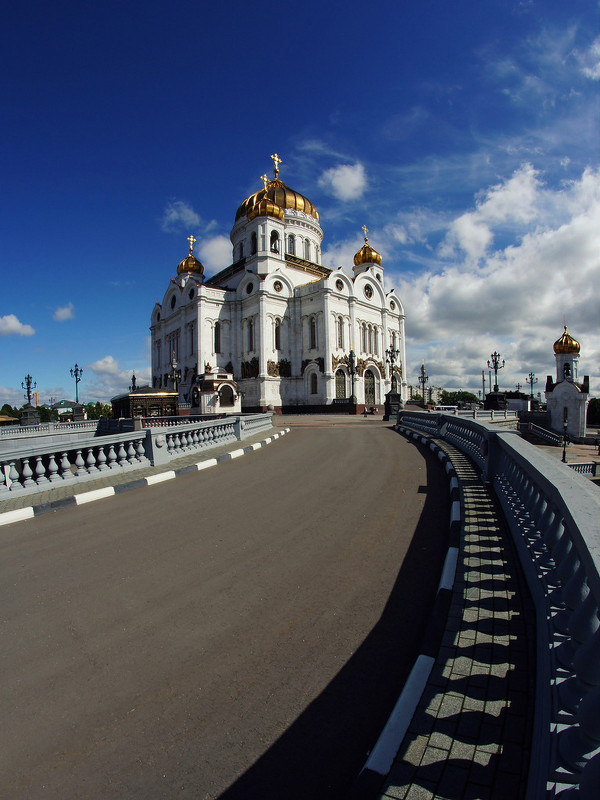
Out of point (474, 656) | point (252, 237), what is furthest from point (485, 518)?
point (252, 237)

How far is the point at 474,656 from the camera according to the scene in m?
2.45

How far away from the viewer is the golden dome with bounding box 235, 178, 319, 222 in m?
48.9

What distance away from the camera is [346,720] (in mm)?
2230

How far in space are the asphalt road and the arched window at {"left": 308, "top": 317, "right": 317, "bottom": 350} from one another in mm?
37033

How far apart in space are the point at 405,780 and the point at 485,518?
12.0 feet

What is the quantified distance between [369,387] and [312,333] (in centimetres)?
832

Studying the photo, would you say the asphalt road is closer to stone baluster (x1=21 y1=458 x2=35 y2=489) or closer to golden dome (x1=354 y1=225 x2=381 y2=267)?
stone baluster (x1=21 y1=458 x2=35 y2=489)

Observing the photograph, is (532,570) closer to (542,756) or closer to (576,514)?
(576,514)

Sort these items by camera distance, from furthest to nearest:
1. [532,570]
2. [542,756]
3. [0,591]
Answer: [0,591]
[532,570]
[542,756]

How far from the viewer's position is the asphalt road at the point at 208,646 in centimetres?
200

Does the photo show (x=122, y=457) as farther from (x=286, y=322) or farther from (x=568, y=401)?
(x=568, y=401)

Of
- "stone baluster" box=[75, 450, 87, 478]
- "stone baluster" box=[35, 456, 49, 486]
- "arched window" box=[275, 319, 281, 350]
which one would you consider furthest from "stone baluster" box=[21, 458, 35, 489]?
"arched window" box=[275, 319, 281, 350]

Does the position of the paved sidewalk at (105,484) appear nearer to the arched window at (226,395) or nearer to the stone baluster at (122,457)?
the stone baluster at (122,457)

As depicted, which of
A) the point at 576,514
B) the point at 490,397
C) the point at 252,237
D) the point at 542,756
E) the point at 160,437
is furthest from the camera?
the point at 252,237
